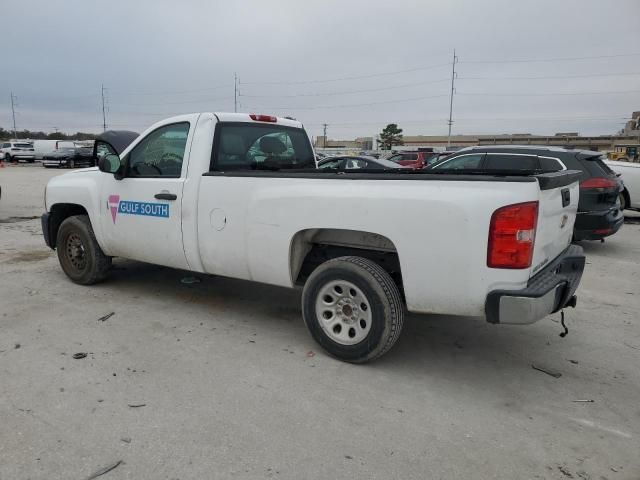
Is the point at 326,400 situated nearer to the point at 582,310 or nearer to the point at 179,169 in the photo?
the point at 179,169

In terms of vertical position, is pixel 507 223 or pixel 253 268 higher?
pixel 507 223

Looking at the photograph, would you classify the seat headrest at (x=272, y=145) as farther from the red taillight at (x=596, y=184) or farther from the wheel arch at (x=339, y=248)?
the red taillight at (x=596, y=184)

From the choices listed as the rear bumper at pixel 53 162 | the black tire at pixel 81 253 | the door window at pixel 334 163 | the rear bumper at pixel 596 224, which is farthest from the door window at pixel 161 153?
the rear bumper at pixel 53 162

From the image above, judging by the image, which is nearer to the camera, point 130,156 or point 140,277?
point 130,156

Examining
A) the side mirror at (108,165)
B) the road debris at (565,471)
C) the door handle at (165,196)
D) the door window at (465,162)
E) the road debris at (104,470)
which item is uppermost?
the door window at (465,162)

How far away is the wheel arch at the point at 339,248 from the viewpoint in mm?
3680

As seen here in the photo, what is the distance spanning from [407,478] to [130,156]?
13.1ft

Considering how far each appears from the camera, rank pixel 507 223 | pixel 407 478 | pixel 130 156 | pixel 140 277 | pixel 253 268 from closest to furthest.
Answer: pixel 407 478
pixel 507 223
pixel 253 268
pixel 130 156
pixel 140 277

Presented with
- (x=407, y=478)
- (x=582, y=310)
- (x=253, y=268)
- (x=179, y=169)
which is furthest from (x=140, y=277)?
(x=582, y=310)

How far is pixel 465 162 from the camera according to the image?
27.5 feet

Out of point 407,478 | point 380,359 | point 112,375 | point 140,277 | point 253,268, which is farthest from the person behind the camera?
point 140,277

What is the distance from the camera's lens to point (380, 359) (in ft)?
12.5

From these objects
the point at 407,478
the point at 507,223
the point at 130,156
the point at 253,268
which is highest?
the point at 130,156

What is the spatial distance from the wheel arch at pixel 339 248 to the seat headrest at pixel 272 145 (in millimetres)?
1336
